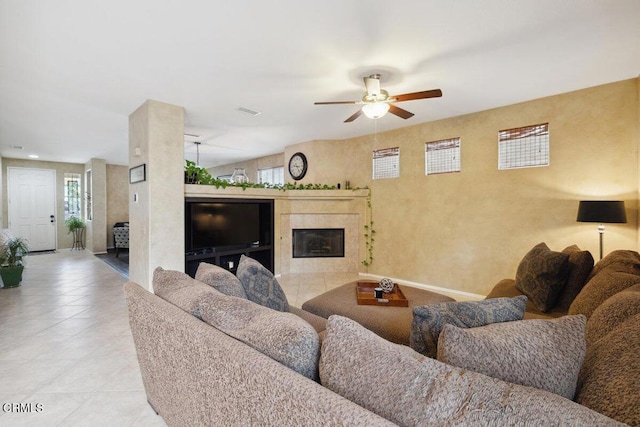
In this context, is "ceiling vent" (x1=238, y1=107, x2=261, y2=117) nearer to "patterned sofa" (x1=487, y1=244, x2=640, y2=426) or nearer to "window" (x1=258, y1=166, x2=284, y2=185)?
"window" (x1=258, y1=166, x2=284, y2=185)

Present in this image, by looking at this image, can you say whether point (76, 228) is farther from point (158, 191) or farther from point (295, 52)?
A: point (295, 52)

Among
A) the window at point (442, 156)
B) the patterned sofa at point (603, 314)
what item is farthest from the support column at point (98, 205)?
the patterned sofa at point (603, 314)

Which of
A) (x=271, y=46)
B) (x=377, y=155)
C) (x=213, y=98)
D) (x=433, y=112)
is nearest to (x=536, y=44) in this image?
(x=433, y=112)

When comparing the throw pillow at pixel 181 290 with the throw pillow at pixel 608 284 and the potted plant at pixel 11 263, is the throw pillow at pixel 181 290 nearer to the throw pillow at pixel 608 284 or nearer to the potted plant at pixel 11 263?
the throw pillow at pixel 608 284

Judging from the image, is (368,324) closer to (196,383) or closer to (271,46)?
(196,383)

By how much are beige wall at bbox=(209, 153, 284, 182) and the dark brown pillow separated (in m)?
6.01

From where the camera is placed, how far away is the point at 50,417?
5.92 ft

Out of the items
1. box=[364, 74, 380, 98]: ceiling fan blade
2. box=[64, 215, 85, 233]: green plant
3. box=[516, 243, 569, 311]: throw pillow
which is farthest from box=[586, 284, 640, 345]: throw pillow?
box=[64, 215, 85, 233]: green plant

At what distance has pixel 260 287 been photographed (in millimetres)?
1972

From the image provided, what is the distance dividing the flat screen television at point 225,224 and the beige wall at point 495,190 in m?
1.97

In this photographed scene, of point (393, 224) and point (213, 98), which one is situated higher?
point (213, 98)

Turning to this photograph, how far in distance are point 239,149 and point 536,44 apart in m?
5.66

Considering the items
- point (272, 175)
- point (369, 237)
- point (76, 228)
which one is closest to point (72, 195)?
point (76, 228)

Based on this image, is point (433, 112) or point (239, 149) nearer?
point (433, 112)
